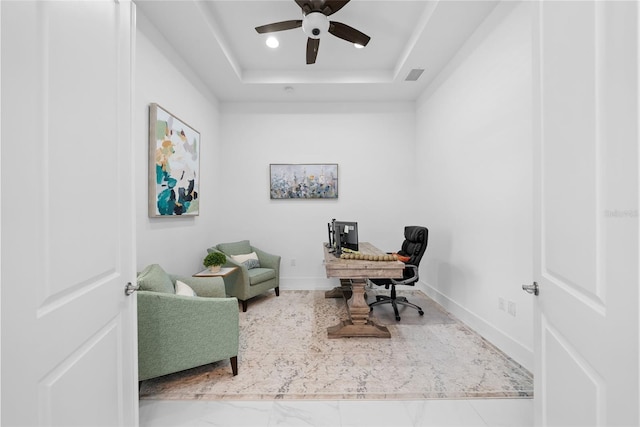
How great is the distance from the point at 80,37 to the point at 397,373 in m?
2.66

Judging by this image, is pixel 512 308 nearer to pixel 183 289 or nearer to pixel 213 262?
pixel 183 289

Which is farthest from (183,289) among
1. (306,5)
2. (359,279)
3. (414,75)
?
(414,75)

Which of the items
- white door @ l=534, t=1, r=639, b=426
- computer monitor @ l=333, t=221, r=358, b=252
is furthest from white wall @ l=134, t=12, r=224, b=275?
white door @ l=534, t=1, r=639, b=426

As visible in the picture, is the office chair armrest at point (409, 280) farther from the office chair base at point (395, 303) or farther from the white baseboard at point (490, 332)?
the white baseboard at point (490, 332)

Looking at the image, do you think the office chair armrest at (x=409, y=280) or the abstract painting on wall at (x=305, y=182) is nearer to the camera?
the office chair armrest at (x=409, y=280)

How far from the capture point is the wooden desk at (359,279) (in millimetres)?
2627

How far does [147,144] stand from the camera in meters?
2.59

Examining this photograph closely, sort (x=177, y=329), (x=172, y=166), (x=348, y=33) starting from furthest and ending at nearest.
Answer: (x=172, y=166), (x=348, y=33), (x=177, y=329)

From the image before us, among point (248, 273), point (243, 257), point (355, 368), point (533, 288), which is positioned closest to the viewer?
point (533, 288)

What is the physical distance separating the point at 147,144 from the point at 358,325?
8.85 feet

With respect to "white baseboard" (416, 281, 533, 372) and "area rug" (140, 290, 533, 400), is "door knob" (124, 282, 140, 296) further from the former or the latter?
"white baseboard" (416, 281, 533, 372)

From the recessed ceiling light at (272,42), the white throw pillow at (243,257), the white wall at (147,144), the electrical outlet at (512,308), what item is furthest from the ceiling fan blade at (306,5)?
the electrical outlet at (512,308)

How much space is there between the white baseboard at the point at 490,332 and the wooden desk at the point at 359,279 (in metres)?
0.94

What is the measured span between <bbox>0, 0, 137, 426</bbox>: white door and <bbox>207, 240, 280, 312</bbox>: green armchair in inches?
87.9
